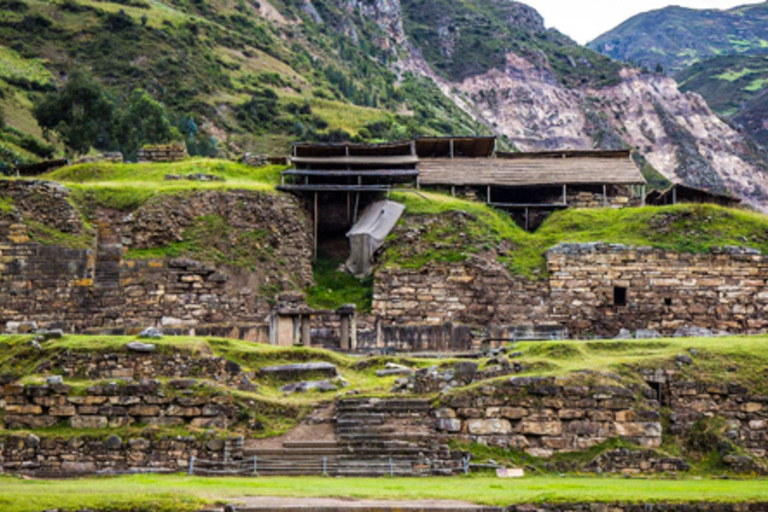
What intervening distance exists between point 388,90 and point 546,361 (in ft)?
300

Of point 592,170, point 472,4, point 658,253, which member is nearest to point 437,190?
point 592,170

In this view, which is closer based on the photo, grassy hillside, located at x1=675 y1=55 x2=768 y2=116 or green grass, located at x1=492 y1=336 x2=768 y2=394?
green grass, located at x1=492 y1=336 x2=768 y2=394

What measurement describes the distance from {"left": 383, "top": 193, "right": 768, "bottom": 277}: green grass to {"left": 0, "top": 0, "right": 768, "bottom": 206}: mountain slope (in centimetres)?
3700

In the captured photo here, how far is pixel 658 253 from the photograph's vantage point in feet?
110

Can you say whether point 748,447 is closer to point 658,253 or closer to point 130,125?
point 658,253

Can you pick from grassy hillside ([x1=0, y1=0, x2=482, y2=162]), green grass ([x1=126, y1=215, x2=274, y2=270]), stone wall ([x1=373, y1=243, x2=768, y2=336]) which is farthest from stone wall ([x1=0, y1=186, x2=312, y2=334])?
grassy hillside ([x1=0, y1=0, x2=482, y2=162])

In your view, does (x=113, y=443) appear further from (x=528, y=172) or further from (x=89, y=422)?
(x=528, y=172)

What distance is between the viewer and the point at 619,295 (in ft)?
110

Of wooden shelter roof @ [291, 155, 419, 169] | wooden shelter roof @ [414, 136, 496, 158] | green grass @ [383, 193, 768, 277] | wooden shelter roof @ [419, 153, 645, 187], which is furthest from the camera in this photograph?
wooden shelter roof @ [414, 136, 496, 158]

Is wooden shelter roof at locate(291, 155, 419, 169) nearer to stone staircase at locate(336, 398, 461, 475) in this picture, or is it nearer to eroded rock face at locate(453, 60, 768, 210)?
stone staircase at locate(336, 398, 461, 475)

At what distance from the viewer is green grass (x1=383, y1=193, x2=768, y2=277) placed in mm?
33750

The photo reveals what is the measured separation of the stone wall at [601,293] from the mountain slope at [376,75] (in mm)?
39137

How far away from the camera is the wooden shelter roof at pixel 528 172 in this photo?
127 feet

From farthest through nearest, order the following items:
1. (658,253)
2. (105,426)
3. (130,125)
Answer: (130,125), (658,253), (105,426)
